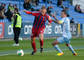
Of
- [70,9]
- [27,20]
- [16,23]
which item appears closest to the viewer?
[16,23]

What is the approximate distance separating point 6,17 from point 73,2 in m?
13.8

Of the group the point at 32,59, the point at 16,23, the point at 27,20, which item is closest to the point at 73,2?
the point at 27,20

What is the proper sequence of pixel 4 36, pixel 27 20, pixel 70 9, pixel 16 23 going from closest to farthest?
1. pixel 16 23
2. pixel 4 36
3. pixel 27 20
4. pixel 70 9

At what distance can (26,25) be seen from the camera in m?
29.3

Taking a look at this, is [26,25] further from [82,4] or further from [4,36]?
[82,4]

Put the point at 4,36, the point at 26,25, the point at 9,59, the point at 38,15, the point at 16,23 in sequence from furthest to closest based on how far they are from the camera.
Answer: the point at 26,25 → the point at 4,36 → the point at 16,23 → the point at 38,15 → the point at 9,59

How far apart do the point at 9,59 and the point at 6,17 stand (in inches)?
734

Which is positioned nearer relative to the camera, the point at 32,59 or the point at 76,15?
the point at 32,59

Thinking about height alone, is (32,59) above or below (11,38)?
above

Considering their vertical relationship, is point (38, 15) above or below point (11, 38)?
above

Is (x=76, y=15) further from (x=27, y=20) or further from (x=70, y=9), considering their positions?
(x=27, y=20)

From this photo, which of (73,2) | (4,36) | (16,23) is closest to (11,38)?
(4,36)

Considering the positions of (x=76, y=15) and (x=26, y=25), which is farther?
(x=76, y=15)

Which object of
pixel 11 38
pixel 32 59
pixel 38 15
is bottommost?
pixel 11 38
